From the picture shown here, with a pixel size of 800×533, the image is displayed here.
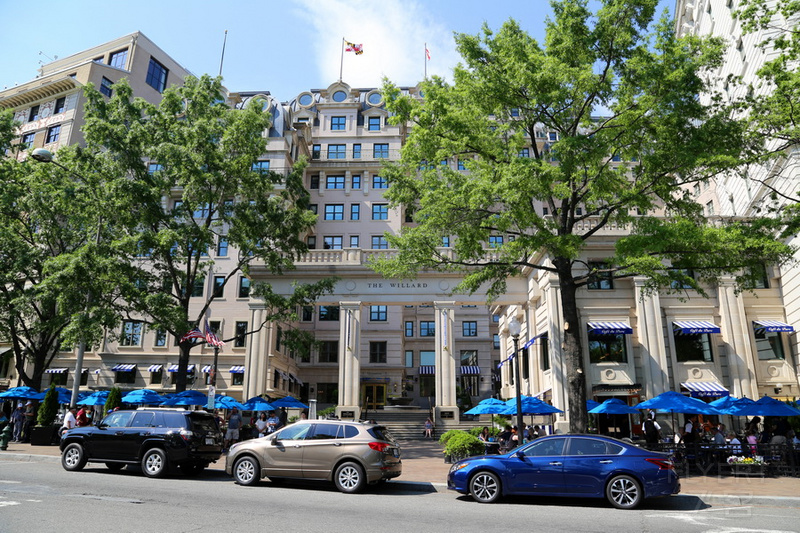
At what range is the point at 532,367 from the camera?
34250mm

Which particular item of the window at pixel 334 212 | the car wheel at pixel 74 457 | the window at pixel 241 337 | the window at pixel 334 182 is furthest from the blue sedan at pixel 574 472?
the window at pixel 334 182

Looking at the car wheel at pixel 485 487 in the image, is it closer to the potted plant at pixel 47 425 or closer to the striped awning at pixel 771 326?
the potted plant at pixel 47 425

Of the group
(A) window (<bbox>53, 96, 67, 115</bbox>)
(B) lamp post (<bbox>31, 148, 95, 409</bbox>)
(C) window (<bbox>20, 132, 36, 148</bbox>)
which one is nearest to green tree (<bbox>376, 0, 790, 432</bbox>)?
(B) lamp post (<bbox>31, 148, 95, 409</bbox>)

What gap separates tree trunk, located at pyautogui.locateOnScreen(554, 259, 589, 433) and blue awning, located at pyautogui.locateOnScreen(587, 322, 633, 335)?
38.2 ft

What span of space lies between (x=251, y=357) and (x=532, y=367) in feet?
59.4

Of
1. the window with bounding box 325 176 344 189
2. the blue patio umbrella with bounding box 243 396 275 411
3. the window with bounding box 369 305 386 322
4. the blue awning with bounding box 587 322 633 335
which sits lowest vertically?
the blue patio umbrella with bounding box 243 396 275 411

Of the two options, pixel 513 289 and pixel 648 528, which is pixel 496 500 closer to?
pixel 648 528

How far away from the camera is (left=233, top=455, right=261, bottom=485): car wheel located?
13109 millimetres

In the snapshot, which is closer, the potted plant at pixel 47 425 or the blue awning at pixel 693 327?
the potted plant at pixel 47 425

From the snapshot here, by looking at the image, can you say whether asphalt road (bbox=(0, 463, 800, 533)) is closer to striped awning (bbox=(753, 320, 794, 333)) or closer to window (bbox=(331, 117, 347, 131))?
striped awning (bbox=(753, 320, 794, 333))

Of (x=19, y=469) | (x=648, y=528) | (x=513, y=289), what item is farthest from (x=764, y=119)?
(x=19, y=469)

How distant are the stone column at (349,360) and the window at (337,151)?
22.7 metres

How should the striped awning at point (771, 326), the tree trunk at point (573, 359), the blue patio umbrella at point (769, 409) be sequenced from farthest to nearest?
the striped awning at point (771, 326), the blue patio umbrella at point (769, 409), the tree trunk at point (573, 359)

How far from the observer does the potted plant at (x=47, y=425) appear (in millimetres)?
24281
